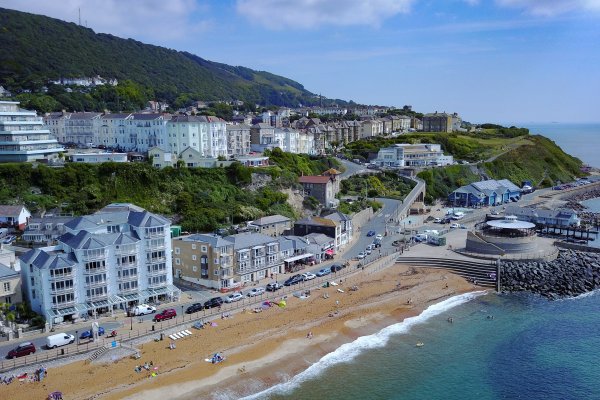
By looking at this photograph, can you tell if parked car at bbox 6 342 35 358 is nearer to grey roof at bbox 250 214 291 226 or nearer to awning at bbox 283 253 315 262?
awning at bbox 283 253 315 262

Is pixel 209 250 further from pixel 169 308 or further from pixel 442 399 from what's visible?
pixel 442 399

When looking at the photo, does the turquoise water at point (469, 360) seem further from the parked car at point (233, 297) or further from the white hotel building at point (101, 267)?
the white hotel building at point (101, 267)

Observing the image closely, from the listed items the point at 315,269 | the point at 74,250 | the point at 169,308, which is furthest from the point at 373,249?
the point at 74,250

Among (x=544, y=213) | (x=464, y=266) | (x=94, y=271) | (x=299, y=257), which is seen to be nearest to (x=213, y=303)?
(x=94, y=271)

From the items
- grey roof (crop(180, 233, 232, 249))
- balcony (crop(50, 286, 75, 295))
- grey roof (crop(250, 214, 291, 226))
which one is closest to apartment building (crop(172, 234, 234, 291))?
grey roof (crop(180, 233, 232, 249))

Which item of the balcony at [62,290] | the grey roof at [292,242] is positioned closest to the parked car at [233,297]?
the grey roof at [292,242]

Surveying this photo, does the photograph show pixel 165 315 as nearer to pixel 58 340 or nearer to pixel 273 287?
pixel 58 340
